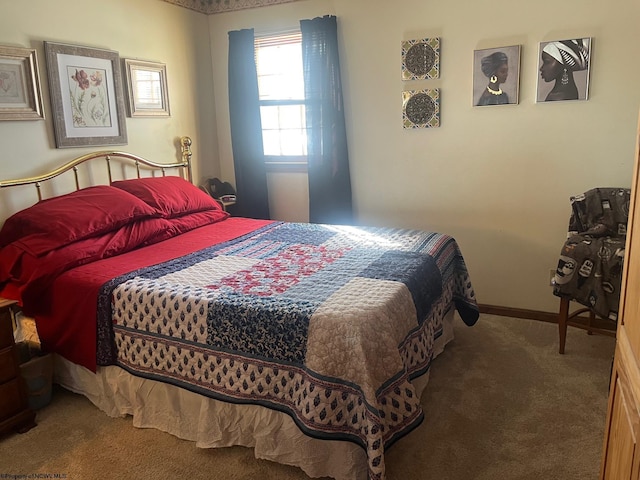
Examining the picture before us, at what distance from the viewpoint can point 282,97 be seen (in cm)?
416

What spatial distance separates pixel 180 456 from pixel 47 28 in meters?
2.62

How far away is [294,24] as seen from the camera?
3.93 m

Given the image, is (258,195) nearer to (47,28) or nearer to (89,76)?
(89,76)

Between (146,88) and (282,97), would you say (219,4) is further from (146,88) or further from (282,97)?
(146,88)

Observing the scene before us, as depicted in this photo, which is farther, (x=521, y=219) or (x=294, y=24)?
(x=294, y=24)

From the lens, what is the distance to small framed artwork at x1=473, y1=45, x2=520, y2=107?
129 inches

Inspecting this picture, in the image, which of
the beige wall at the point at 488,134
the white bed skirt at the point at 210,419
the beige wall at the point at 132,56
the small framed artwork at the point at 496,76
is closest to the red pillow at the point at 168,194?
the beige wall at the point at 132,56

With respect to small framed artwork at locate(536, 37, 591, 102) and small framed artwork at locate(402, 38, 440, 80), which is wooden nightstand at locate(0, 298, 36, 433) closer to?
small framed artwork at locate(402, 38, 440, 80)

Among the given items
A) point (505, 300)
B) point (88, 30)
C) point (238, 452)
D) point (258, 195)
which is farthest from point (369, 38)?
point (238, 452)

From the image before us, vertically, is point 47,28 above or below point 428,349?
above

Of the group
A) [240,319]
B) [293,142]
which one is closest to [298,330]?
[240,319]

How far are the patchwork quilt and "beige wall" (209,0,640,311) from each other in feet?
3.11

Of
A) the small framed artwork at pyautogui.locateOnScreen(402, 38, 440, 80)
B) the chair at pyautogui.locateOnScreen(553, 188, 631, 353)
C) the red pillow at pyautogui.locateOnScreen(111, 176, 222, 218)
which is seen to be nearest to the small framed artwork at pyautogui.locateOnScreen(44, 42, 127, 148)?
the red pillow at pyautogui.locateOnScreen(111, 176, 222, 218)

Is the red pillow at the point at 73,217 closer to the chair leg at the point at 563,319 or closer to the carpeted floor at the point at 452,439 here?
the carpeted floor at the point at 452,439
